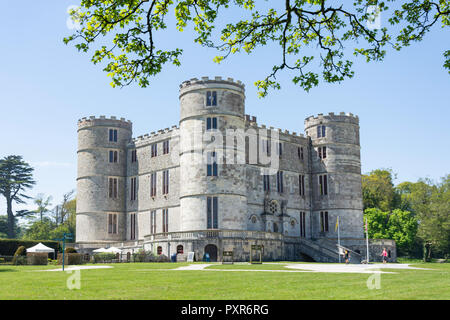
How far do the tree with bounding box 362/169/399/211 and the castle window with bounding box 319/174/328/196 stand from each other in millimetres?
22341

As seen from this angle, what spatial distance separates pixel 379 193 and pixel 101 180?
40990 mm

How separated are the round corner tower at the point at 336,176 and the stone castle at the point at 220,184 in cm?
10

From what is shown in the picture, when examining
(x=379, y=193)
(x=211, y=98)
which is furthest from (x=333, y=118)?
(x=379, y=193)

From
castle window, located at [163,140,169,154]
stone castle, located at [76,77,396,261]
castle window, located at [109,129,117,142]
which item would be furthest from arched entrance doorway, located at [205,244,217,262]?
castle window, located at [109,129,117,142]

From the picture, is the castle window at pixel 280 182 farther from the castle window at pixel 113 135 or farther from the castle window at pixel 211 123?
the castle window at pixel 113 135

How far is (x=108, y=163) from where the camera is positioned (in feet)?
187

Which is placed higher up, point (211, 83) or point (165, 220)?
point (211, 83)

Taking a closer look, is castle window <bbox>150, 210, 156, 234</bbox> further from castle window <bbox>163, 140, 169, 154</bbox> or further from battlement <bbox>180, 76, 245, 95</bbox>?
battlement <bbox>180, 76, 245, 95</bbox>

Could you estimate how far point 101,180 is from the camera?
56.6 metres

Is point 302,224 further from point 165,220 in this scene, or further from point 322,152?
point 165,220

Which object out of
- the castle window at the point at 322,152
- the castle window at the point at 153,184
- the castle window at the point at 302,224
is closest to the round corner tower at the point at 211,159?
the castle window at the point at 153,184

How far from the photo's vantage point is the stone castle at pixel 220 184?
46.2 meters
